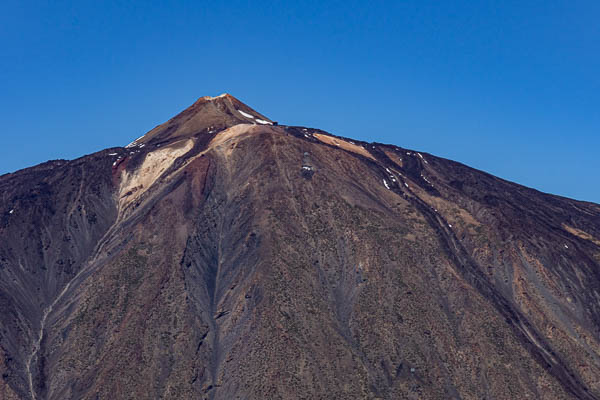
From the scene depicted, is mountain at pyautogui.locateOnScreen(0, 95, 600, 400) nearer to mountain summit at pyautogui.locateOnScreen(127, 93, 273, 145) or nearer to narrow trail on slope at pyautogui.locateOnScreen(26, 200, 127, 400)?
narrow trail on slope at pyautogui.locateOnScreen(26, 200, 127, 400)

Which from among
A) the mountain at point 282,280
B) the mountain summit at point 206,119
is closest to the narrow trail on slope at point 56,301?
the mountain at point 282,280

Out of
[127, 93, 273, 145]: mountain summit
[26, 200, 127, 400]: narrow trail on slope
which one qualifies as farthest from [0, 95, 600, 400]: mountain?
[127, 93, 273, 145]: mountain summit

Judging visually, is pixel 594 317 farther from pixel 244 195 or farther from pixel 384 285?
pixel 244 195

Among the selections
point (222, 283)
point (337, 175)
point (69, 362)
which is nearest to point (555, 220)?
point (337, 175)

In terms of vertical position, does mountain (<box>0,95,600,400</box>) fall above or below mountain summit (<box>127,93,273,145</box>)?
below

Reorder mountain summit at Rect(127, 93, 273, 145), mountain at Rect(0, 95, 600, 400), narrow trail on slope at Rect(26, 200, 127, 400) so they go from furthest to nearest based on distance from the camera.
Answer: mountain summit at Rect(127, 93, 273, 145) → narrow trail on slope at Rect(26, 200, 127, 400) → mountain at Rect(0, 95, 600, 400)

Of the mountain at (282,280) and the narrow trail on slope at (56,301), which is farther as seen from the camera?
the narrow trail on slope at (56,301)

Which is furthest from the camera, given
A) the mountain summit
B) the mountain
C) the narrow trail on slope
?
the mountain summit

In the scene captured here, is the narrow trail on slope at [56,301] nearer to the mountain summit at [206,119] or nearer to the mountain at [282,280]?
the mountain at [282,280]

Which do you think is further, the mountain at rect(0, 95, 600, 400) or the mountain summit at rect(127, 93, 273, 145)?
the mountain summit at rect(127, 93, 273, 145)
